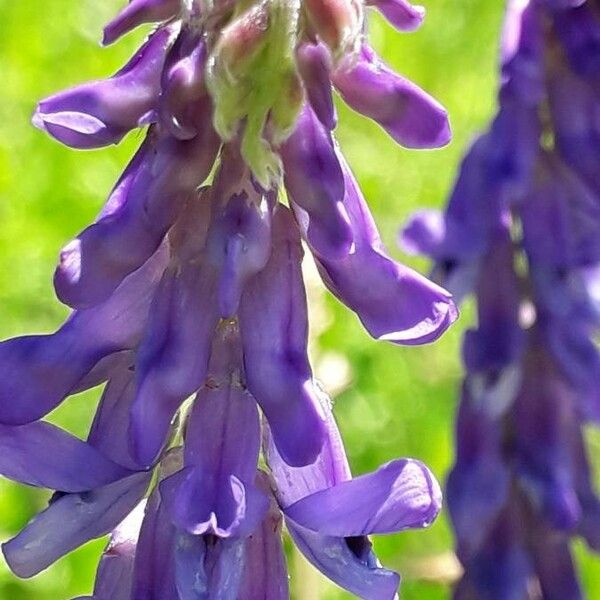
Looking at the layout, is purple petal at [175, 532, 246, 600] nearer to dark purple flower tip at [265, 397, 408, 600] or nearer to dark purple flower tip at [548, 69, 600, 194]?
dark purple flower tip at [265, 397, 408, 600]

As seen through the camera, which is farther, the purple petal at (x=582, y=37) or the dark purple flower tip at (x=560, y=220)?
the dark purple flower tip at (x=560, y=220)

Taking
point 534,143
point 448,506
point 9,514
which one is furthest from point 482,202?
point 9,514

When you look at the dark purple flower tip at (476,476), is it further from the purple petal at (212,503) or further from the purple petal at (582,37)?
the purple petal at (212,503)

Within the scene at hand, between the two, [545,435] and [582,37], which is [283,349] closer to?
[582,37]

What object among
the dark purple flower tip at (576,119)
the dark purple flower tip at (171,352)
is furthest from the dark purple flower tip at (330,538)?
the dark purple flower tip at (576,119)

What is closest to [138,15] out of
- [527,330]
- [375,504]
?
[375,504]

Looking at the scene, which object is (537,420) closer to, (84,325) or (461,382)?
(461,382)
